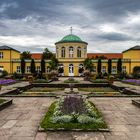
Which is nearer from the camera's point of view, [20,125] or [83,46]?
[20,125]

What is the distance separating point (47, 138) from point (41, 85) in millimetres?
20403

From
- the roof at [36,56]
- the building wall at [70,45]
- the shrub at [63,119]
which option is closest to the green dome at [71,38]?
the building wall at [70,45]

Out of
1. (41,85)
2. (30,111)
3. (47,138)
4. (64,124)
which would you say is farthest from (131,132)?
(41,85)

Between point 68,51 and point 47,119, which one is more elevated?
point 68,51

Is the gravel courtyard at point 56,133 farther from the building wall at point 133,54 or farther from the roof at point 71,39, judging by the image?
the building wall at point 133,54

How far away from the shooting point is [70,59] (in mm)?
54406

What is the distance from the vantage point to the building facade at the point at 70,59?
5319 cm

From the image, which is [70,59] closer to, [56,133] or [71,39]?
[71,39]

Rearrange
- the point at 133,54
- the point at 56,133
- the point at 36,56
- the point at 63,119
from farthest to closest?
the point at 36,56, the point at 133,54, the point at 63,119, the point at 56,133

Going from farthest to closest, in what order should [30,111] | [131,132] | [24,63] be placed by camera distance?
[24,63] < [30,111] < [131,132]

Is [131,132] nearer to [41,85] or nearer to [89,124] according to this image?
[89,124]

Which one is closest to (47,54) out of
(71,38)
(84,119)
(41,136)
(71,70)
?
(71,38)

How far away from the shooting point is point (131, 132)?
6.78m

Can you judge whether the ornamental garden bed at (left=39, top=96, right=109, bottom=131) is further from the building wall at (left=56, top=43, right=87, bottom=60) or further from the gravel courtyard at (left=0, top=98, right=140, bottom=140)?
the building wall at (left=56, top=43, right=87, bottom=60)
